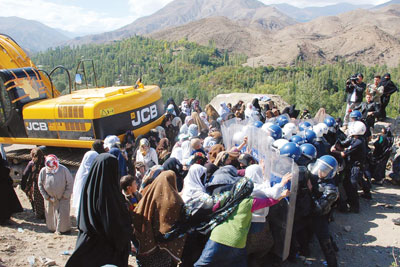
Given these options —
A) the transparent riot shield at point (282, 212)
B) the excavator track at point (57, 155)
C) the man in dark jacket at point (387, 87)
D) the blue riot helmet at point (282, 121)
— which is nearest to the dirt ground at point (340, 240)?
the transparent riot shield at point (282, 212)

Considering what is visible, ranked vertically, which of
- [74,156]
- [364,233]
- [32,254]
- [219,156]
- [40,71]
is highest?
[40,71]

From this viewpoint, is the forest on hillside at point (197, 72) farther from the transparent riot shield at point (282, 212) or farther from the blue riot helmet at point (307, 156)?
the transparent riot shield at point (282, 212)

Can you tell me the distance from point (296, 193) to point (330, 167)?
652 millimetres

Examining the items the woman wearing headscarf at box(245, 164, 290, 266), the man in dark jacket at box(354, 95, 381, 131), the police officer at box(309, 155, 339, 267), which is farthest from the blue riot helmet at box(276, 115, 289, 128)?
the man in dark jacket at box(354, 95, 381, 131)

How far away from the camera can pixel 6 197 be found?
5418mm

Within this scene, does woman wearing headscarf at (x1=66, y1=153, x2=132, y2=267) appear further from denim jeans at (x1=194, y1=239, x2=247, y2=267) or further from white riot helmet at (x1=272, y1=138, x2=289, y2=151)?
white riot helmet at (x1=272, y1=138, x2=289, y2=151)

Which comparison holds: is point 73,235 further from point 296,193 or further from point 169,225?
point 296,193

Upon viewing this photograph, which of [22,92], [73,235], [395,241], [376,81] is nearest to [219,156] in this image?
[73,235]

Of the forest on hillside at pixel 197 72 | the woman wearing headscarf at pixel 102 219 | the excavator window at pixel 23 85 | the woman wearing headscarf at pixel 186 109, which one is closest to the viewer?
the woman wearing headscarf at pixel 102 219

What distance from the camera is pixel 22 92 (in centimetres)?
748

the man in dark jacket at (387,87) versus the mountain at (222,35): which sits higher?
the mountain at (222,35)

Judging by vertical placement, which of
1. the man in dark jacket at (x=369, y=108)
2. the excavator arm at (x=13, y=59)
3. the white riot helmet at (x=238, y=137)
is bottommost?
the man in dark jacket at (x=369, y=108)

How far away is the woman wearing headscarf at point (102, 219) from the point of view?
330cm

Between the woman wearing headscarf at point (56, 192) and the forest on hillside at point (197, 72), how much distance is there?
38.7 m
